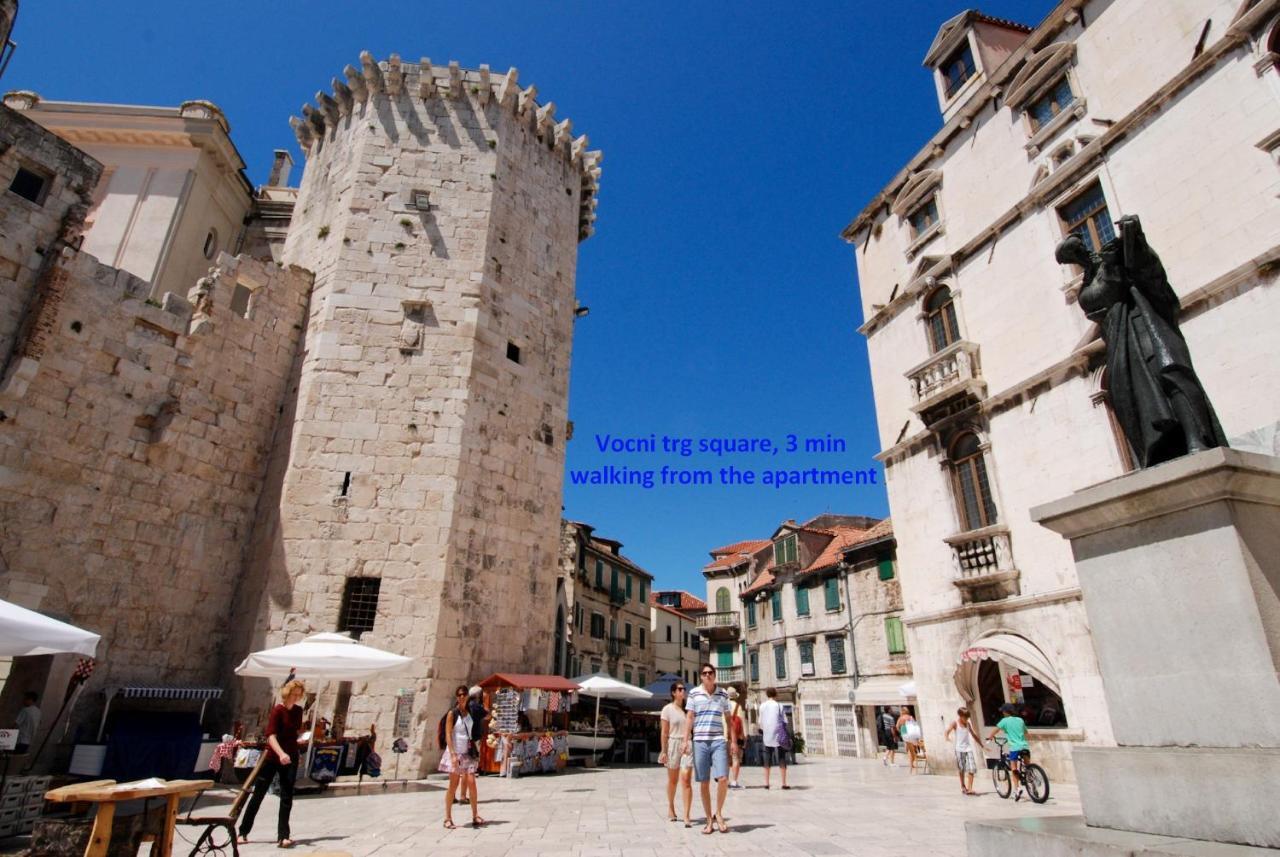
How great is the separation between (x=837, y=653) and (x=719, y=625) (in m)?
10.9

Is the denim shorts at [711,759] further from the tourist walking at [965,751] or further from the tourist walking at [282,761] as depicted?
the tourist walking at [965,751]

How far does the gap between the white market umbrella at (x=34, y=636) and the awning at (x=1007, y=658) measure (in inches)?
513

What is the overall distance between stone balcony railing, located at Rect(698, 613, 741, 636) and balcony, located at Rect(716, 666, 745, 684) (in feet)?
6.06

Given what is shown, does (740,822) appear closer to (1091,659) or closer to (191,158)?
(1091,659)

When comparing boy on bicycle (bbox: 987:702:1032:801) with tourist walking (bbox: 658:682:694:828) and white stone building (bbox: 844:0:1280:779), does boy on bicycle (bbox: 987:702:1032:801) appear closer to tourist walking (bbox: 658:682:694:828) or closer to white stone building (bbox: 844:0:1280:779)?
white stone building (bbox: 844:0:1280:779)

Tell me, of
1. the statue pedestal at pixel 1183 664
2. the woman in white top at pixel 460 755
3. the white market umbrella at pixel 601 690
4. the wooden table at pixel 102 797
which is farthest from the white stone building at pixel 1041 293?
the wooden table at pixel 102 797

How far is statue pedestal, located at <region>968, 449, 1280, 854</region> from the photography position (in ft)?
9.27

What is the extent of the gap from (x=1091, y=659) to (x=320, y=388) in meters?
14.9

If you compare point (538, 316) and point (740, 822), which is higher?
point (538, 316)

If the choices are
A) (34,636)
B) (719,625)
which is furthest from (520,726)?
(719,625)

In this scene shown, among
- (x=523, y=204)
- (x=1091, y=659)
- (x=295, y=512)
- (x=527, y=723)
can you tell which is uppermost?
(x=523, y=204)

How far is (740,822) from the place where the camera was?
7164mm

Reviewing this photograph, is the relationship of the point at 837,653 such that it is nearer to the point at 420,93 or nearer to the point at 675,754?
the point at 675,754

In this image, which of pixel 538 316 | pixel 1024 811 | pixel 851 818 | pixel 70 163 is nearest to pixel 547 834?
pixel 851 818
